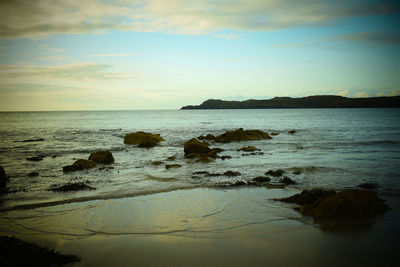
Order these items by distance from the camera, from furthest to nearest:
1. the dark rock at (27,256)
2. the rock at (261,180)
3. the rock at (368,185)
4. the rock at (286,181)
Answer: the rock at (261,180) → the rock at (286,181) → the rock at (368,185) → the dark rock at (27,256)

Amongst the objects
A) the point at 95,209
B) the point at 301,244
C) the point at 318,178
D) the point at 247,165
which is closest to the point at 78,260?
the point at 95,209

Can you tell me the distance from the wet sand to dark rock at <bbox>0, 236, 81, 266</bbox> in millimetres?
427

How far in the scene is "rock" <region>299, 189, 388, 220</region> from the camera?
769 centimetres

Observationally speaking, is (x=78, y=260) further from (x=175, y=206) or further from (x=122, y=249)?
(x=175, y=206)

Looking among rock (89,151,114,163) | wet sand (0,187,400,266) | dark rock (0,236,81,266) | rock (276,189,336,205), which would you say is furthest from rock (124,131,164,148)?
dark rock (0,236,81,266)

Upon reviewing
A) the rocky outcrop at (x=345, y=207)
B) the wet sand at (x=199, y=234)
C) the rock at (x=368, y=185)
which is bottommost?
the rock at (x=368, y=185)

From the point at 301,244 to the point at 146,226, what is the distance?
4500mm

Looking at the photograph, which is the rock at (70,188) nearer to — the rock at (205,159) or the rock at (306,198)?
the rock at (205,159)

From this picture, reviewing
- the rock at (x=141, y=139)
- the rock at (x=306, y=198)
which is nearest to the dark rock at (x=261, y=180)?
the rock at (x=306, y=198)

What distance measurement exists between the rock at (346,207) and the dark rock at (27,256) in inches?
286

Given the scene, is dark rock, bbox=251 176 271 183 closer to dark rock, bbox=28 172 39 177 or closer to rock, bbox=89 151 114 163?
rock, bbox=89 151 114 163

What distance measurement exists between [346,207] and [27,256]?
907cm

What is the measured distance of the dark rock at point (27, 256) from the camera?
4789 millimetres

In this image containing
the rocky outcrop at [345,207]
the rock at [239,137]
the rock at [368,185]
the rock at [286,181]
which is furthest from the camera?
the rock at [239,137]
